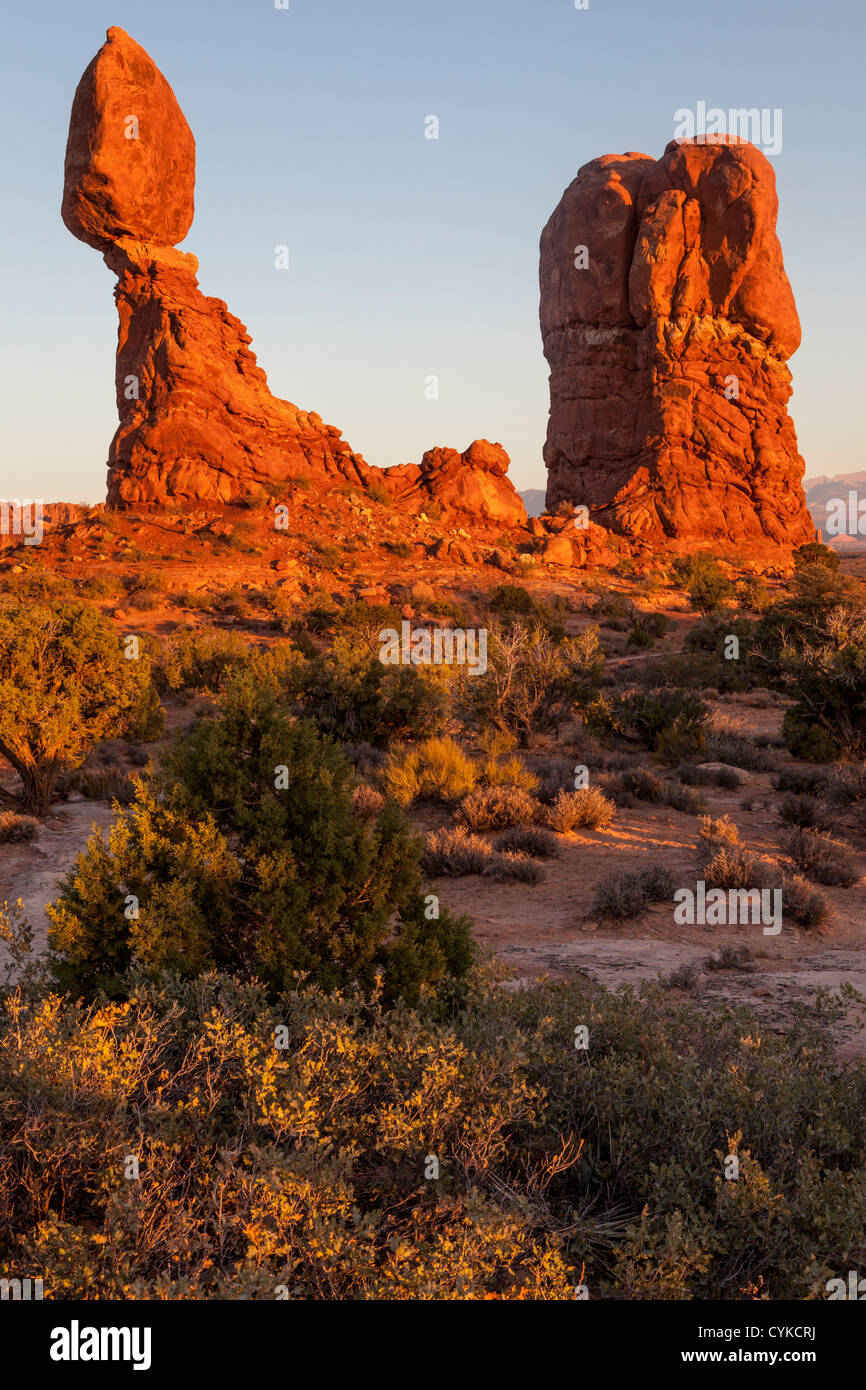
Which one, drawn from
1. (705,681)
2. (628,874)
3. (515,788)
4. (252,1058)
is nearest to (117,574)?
(705,681)

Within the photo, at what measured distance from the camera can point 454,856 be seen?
8.56 metres

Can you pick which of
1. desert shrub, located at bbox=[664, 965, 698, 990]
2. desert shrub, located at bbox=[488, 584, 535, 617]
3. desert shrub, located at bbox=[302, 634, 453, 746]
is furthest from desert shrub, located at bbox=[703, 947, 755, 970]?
desert shrub, located at bbox=[488, 584, 535, 617]

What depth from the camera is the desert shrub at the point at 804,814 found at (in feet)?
31.8

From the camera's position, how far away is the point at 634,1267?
2.49m

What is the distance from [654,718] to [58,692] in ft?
30.4

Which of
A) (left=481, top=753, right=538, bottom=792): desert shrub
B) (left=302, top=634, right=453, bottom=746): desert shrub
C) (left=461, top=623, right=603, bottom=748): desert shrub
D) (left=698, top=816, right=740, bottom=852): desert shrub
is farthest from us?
(left=461, top=623, right=603, bottom=748): desert shrub

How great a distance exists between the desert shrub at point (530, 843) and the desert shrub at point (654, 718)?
15.6 feet

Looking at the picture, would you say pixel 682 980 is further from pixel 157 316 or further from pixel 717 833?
pixel 157 316

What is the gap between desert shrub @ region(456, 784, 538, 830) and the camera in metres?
9.73

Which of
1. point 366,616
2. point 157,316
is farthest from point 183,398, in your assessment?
point 366,616

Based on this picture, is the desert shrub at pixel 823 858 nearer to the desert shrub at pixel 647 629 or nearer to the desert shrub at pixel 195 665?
the desert shrub at pixel 195 665

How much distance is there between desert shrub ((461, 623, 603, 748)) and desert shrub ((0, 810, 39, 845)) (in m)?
7.28

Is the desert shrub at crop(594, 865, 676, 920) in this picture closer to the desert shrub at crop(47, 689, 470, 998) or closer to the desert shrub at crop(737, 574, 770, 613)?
the desert shrub at crop(47, 689, 470, 998)
